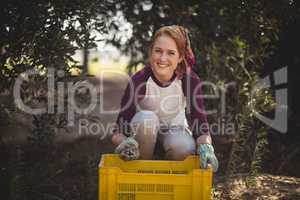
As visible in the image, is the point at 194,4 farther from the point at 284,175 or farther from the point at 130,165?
the point at 130,165

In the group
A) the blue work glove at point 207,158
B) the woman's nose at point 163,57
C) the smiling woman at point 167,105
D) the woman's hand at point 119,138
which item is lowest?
the blue work glove at point 207,158

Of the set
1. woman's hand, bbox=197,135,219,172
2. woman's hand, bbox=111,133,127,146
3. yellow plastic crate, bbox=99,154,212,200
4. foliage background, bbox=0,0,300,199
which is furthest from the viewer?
foliage background, bbox=0,0,300,199

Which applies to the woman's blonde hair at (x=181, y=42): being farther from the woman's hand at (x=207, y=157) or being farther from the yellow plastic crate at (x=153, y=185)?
the yellow plastic crate at (x=153, y=185)

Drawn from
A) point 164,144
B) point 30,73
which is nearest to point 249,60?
point 164,144

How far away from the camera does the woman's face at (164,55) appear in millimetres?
2885

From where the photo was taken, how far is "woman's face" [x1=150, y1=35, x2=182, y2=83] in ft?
9.46

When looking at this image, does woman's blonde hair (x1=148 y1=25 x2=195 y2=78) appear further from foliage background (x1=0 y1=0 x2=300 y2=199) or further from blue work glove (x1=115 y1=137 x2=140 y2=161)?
blue work glove (x1=115 y1=137 x2=140 y2=161)

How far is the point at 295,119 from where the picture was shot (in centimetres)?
425

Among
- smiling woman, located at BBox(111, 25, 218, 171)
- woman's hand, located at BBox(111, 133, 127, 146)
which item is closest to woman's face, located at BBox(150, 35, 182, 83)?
smiling woman, located at BBox(111, 25, 218, 171)

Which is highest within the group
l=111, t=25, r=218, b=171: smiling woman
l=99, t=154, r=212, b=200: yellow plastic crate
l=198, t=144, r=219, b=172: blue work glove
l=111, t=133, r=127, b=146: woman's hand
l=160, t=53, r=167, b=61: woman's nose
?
l=160, t=53, r=167, b=61: woman's nose

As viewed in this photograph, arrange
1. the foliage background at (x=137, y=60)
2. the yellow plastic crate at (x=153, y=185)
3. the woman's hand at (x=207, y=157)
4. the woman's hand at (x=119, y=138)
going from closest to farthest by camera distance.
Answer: the yellow plastic crate at (x=153, y=185), the woman's hand at (x=207, y=157), the woman's hand at (x=119, y=138), the foliage background at (x=137, y=60)

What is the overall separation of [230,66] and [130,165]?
194 cm

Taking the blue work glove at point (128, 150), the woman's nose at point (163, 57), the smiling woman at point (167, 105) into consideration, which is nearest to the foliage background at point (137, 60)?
the smiling woman at point (167, 105)

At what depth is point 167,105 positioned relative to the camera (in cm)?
305
